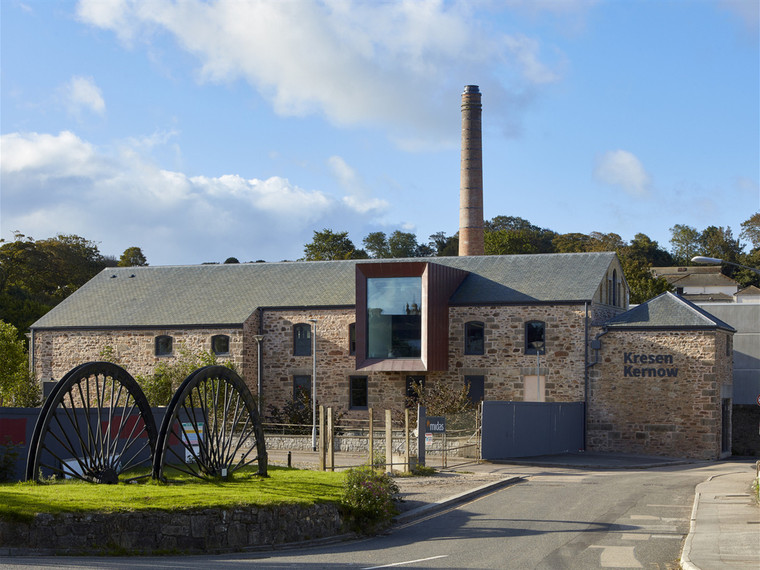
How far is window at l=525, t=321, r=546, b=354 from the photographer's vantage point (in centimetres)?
4238

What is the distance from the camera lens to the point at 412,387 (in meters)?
43.8

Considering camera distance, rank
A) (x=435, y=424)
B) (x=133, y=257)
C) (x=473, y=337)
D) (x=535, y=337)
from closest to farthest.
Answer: (x=435, y=424) → (x=535, y=337) → (x=473, y=337) → (x=133, y=257)

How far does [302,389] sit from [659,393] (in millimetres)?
16582

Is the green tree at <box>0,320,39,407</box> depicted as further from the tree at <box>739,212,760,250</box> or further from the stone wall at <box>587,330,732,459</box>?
the tree at <box>739,212,760,250</box>

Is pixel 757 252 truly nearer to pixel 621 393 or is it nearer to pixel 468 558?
pixel 621 393

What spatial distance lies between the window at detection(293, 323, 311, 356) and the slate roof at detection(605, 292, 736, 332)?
14428mm

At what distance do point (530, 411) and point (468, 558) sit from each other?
2176 cm

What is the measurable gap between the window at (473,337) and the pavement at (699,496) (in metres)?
7.09

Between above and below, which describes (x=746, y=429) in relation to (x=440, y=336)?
below

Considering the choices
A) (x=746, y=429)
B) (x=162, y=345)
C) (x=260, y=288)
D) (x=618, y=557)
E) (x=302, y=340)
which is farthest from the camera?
(x=260, y=288)

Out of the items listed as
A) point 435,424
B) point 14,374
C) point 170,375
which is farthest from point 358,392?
point 14,374

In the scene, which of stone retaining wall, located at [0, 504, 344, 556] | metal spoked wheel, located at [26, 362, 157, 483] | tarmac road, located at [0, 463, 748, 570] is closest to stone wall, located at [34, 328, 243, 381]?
metal spoked wheel, located at [26, 362, 157, 483]

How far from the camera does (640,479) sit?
30.1 metres

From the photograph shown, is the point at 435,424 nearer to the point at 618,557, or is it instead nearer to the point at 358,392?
the point at 358,392
